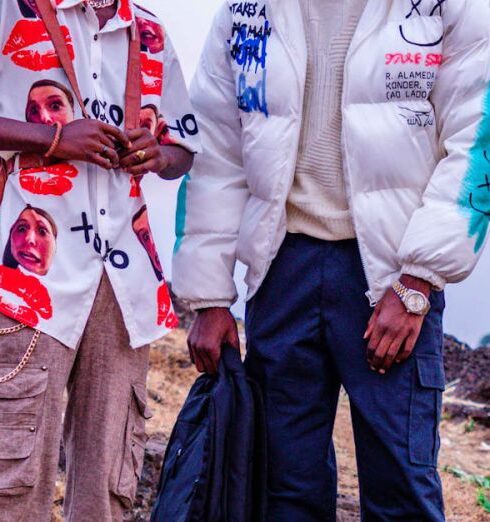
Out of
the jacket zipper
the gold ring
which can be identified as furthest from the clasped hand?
the jacket zipper

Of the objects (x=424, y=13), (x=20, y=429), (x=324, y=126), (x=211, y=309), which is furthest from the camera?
(x=211, y=309)

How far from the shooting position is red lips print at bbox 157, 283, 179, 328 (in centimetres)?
263

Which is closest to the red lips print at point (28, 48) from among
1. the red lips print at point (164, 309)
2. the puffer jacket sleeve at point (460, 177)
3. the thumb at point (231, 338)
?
the red lips print at point (164, 309)

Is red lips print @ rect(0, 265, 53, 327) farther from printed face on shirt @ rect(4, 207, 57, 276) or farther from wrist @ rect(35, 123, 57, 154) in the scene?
wrist @ rect(35, 123, 57, 154)

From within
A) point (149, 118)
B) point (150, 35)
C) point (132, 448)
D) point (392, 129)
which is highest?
point (150, 35)

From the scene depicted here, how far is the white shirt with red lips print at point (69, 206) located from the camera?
240 cm

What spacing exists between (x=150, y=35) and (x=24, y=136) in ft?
1.90

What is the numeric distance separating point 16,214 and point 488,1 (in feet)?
4.44

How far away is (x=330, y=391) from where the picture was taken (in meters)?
2.66

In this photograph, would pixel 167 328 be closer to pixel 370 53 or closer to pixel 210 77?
pixel 210 77

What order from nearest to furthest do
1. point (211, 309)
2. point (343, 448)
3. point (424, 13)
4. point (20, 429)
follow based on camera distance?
point (20, 429), point (424, 13), point (211, 309), point (343, 448)

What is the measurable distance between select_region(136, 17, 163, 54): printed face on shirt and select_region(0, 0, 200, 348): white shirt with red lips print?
46mm

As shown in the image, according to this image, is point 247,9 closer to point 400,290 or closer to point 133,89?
point 133,89

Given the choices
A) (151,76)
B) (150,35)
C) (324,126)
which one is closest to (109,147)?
(151,76)
